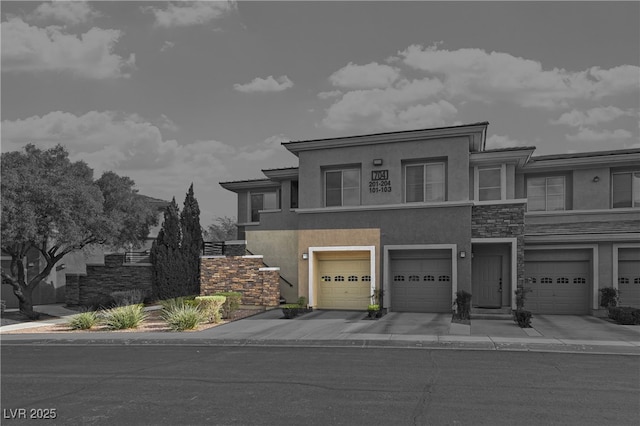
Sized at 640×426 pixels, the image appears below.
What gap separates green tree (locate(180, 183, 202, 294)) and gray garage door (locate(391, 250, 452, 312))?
1058 cm

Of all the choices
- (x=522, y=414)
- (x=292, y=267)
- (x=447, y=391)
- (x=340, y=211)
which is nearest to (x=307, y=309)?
→ (x=292, y=267)

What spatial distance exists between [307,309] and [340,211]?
4.68 m

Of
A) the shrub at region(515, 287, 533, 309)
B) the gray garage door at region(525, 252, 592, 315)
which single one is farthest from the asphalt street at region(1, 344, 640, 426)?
the gray garage door at region(525, 252, 592, 315)

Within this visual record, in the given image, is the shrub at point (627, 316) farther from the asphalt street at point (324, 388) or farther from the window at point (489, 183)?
the asphalt street at point (324, 388)

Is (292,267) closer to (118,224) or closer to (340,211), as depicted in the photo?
(340,211)

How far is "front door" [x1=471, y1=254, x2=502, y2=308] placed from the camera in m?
21.5

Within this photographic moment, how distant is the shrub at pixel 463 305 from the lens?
18.7 meters

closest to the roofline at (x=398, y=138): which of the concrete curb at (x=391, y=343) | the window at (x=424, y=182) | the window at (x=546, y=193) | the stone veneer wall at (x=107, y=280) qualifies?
the window at (x=424, y=182)

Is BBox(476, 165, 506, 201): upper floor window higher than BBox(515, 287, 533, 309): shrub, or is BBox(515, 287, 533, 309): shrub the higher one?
BBox(476, 165, 506, 201): upper floor window

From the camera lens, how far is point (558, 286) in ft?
71.2

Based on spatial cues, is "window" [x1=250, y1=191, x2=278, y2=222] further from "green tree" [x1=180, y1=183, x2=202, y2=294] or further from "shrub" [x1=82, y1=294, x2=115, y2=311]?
"shrub" [x1=82, y1=294, x2=115, y2=311]

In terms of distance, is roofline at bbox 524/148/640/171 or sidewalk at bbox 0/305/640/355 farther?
roofline at bbox 524/148/640/171

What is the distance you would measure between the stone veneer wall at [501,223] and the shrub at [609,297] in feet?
12.0

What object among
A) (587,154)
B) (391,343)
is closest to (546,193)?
(587,154)
